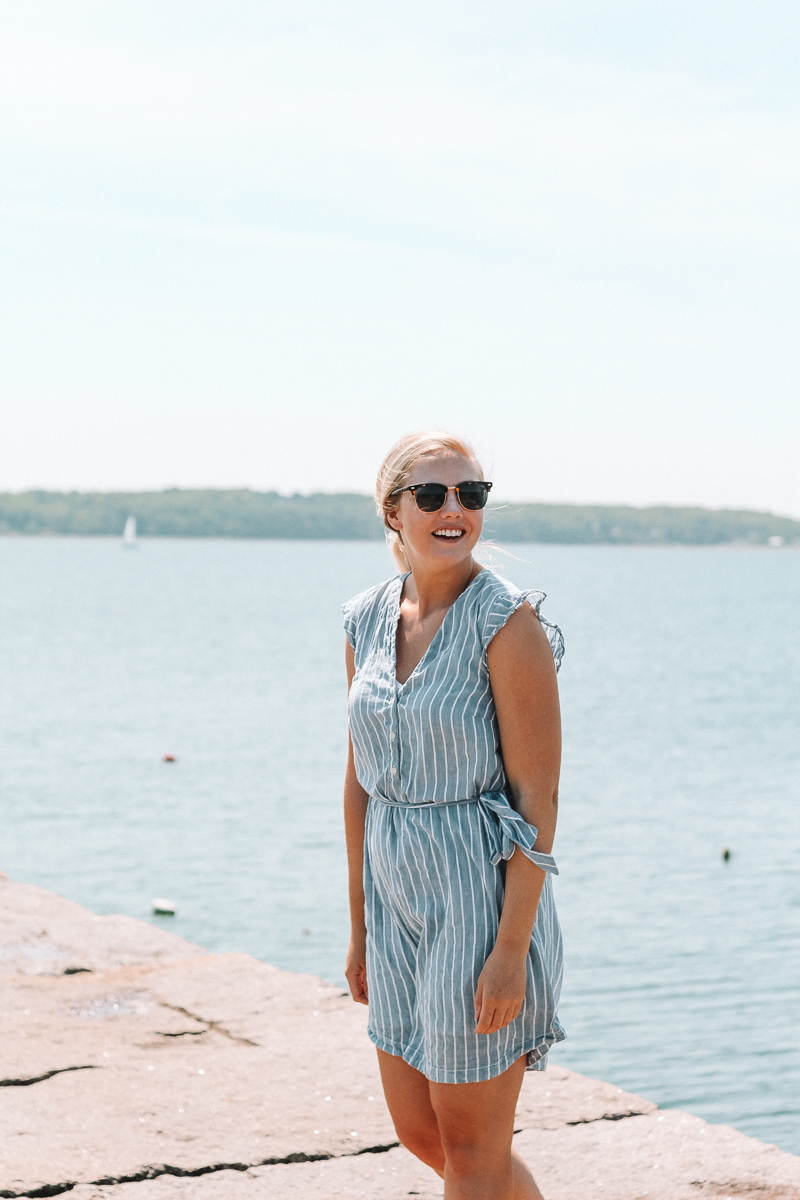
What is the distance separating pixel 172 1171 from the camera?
11.9 feet

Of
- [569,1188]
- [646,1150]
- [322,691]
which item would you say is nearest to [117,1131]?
[569,1188]

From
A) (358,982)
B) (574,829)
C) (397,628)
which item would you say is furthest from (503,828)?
(574,829)

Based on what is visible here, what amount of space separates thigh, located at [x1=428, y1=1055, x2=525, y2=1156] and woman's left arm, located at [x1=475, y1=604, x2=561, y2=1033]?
138mm

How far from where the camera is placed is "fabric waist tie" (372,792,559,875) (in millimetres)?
2557

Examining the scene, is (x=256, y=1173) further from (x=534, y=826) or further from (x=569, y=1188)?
(x=534, y=826)

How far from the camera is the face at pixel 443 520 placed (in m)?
2.77

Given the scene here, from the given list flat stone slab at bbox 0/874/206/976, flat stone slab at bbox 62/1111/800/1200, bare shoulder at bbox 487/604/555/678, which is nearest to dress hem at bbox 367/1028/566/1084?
bare shoulder at bbox 487/604/555/678

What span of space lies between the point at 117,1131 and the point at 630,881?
1096cm

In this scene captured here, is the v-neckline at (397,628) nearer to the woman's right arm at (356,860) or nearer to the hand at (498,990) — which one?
the woman's right arm at (356,860)

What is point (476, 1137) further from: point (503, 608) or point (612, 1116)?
point (612, 1116)

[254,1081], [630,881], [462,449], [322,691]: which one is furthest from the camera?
[322,691]

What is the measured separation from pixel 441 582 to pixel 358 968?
996mm

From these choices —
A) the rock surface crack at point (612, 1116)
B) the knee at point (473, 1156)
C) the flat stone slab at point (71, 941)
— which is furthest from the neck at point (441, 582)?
the flat stone slab at point (71, 941)

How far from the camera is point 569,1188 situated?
3.60 metres
